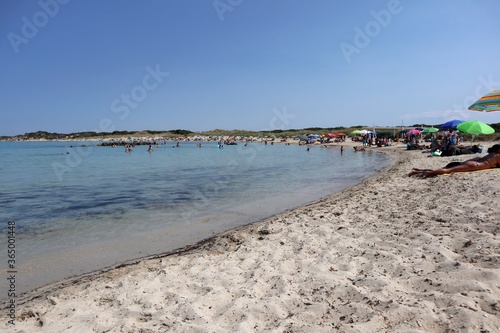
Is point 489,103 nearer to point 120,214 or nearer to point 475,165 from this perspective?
point 475,165

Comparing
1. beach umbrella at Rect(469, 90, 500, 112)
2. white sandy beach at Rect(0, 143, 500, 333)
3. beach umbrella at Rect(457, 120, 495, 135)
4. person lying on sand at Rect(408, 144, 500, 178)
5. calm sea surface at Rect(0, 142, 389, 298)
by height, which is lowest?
calm sea surface at Rect(0, 142, 389, 298)

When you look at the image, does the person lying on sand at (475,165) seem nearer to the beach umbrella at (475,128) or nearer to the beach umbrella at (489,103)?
the beach umbrella at (489,103)

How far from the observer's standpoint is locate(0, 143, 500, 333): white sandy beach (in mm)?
3008

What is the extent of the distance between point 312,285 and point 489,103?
576 inches

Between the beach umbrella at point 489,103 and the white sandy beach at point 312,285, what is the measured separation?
964 cm

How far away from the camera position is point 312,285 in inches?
151

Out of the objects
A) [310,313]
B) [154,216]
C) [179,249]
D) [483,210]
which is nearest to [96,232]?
[154,216]

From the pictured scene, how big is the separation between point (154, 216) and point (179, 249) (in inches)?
Result: 134

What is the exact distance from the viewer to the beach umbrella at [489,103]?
13.7 metres

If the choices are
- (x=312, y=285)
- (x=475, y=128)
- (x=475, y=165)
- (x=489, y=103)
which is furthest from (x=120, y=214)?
(x=475, y=128)

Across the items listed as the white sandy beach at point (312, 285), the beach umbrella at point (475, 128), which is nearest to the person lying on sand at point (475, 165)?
the white sandy beach at point (312, 285)

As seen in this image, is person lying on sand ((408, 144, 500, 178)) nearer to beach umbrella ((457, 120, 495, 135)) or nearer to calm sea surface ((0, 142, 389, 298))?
calm sea surface ((0, 142, 389, 298))

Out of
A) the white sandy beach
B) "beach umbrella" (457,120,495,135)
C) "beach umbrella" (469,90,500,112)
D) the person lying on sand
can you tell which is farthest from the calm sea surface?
"beach umbrella" (457,120,495,135)

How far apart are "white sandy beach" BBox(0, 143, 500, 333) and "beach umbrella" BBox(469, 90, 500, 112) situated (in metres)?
9.64
